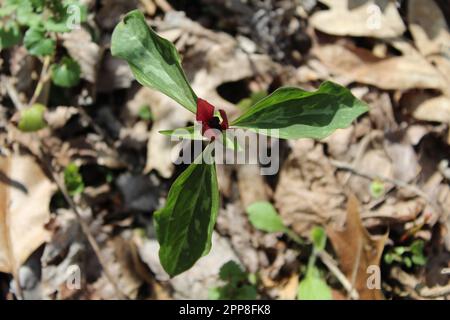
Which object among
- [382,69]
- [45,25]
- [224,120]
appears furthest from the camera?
[382,69]

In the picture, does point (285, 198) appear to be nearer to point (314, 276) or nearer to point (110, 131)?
point (314, 276)

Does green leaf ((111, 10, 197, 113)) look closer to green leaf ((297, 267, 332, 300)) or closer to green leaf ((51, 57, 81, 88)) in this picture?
green leaf ((51, 57, 81, 88))

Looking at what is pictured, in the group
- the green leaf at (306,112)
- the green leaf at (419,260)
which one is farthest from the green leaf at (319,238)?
the green leaf at (306,112)

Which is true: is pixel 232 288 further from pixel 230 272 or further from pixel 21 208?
pixel 21 208

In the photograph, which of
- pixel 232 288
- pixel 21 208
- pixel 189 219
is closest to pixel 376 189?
pixel 232 288

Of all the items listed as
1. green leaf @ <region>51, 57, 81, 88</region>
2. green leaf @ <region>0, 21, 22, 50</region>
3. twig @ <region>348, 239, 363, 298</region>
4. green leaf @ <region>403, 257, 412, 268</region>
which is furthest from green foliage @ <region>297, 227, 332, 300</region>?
green leaf @ <region>0, 21, 22, 50</region>

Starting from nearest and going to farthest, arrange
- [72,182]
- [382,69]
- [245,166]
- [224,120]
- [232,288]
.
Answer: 1. [224,120]
2. [232,288]
3. [72,182]
4. [245,166]
5. [382,69]

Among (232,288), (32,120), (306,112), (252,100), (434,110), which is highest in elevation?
(306,112)
